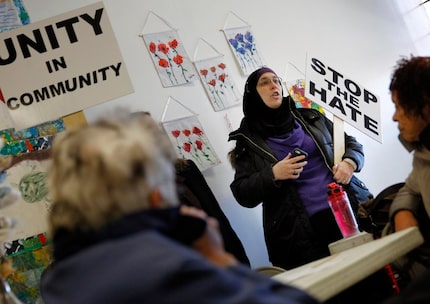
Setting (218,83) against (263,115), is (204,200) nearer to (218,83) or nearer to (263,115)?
(263,115)

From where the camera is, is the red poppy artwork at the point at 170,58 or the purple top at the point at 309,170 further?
the red poppy artwork at the point at 170,58

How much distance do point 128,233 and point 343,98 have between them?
162cm

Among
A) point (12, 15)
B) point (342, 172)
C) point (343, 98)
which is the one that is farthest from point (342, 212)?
point (12, 15)

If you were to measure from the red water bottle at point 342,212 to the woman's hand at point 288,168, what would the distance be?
0.20 meters

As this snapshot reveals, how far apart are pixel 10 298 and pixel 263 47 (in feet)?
7.82

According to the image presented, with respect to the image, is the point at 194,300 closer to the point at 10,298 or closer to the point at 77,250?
the point at 77,250

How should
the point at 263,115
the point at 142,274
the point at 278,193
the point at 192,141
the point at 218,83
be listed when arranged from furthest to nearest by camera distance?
the point at 218,83
the point at 192,141
the point at 263,115
the point at 278,193
the point at 142,274

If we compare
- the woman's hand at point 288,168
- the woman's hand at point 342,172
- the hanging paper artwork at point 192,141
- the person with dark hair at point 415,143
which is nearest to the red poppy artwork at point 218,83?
the hanging paper artwork at point 192,141

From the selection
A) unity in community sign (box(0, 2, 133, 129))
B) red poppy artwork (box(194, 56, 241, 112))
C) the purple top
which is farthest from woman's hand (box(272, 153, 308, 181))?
red poppy artwork (box(194, 56, 241, 112))

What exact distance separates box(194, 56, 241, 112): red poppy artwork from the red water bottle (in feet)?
3.76

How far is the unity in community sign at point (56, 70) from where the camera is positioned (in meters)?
1.98

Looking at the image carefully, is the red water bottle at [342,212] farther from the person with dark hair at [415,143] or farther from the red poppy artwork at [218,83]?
the red poppy artwork at [218,83]

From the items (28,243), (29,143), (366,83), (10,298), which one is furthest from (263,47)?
(10,298)

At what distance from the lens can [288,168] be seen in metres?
2.20
